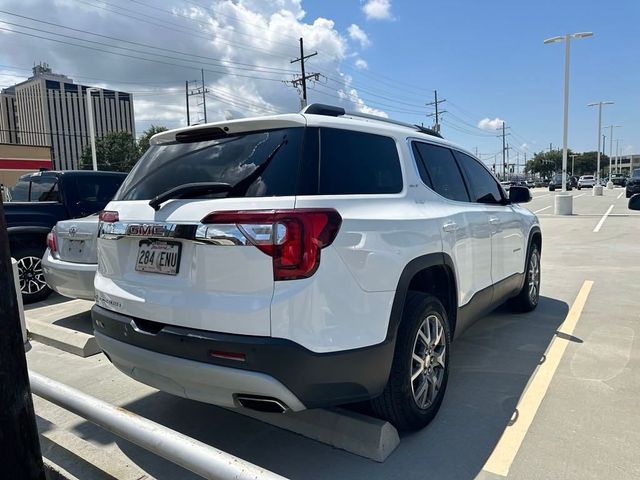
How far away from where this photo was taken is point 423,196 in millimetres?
3400

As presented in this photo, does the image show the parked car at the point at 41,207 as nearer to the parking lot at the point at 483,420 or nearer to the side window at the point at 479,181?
the parking lot at the point at 483,420

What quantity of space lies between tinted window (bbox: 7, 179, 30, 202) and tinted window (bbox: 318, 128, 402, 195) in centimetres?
661

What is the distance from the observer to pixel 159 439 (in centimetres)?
238

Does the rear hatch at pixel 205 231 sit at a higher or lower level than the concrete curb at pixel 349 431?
higher

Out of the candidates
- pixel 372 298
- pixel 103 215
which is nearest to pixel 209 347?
pixel 372 298

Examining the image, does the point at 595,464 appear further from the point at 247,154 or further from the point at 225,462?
the point at 247,154

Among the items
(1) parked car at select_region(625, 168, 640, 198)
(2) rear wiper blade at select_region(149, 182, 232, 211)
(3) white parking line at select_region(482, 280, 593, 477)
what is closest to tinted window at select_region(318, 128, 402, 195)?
Result: (2) rear wiper blade at select_region(149, 182, 232, 211)

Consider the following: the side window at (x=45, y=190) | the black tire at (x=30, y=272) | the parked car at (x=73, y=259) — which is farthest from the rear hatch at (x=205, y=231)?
the side window at (x=45, y=190)

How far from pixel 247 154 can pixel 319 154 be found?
0.40 metres

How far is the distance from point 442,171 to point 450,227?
612 mm

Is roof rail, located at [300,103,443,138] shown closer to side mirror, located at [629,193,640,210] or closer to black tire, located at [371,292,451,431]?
black tire, located at [371,292,451,431]

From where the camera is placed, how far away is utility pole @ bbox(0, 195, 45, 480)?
2357mm

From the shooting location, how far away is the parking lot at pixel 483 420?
2.84m

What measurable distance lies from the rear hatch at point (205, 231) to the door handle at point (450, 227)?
135cm
